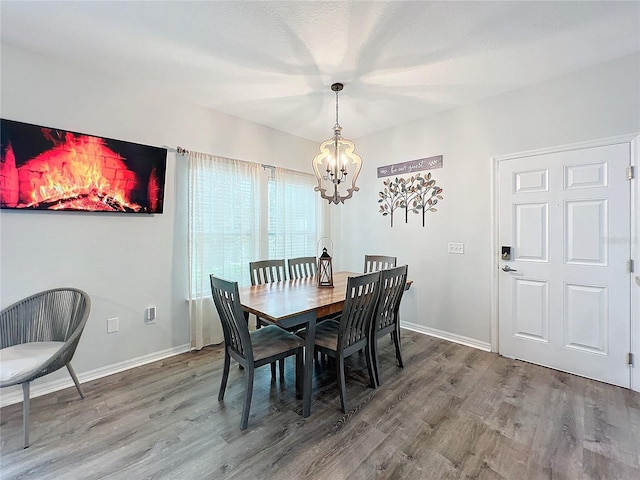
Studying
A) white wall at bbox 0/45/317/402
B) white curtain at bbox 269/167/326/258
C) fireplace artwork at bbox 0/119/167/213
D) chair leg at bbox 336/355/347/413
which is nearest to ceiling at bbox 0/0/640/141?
white wall at bbox 0/45/317/402

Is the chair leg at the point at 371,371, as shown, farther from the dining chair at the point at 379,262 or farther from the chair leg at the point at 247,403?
the dining chair at the point at 379,262

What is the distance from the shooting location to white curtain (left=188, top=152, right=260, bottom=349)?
307 cm

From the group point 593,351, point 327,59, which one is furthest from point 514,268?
point 327,59

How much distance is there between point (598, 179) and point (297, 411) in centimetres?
316

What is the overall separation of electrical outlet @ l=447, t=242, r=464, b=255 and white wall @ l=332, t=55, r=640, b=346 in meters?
0.05

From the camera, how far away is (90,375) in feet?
8.13

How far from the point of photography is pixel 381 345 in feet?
10.6

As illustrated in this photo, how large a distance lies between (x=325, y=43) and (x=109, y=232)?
2483 mm

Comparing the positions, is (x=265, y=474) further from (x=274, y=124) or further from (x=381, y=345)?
(x=274, y=124)

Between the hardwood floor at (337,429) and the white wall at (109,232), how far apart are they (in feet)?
1.51

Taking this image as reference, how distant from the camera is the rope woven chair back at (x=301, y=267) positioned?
10.8 feet

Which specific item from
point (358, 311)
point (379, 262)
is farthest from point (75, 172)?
point (379, 262)

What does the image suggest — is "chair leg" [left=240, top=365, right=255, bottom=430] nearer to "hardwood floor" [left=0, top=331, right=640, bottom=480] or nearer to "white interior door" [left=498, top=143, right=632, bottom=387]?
"hardwood floor" [left=0, top=331, right=640, bottom=480]

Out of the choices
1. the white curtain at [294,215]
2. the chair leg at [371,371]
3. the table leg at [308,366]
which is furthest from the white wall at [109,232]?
the chair leg at [371,371]
